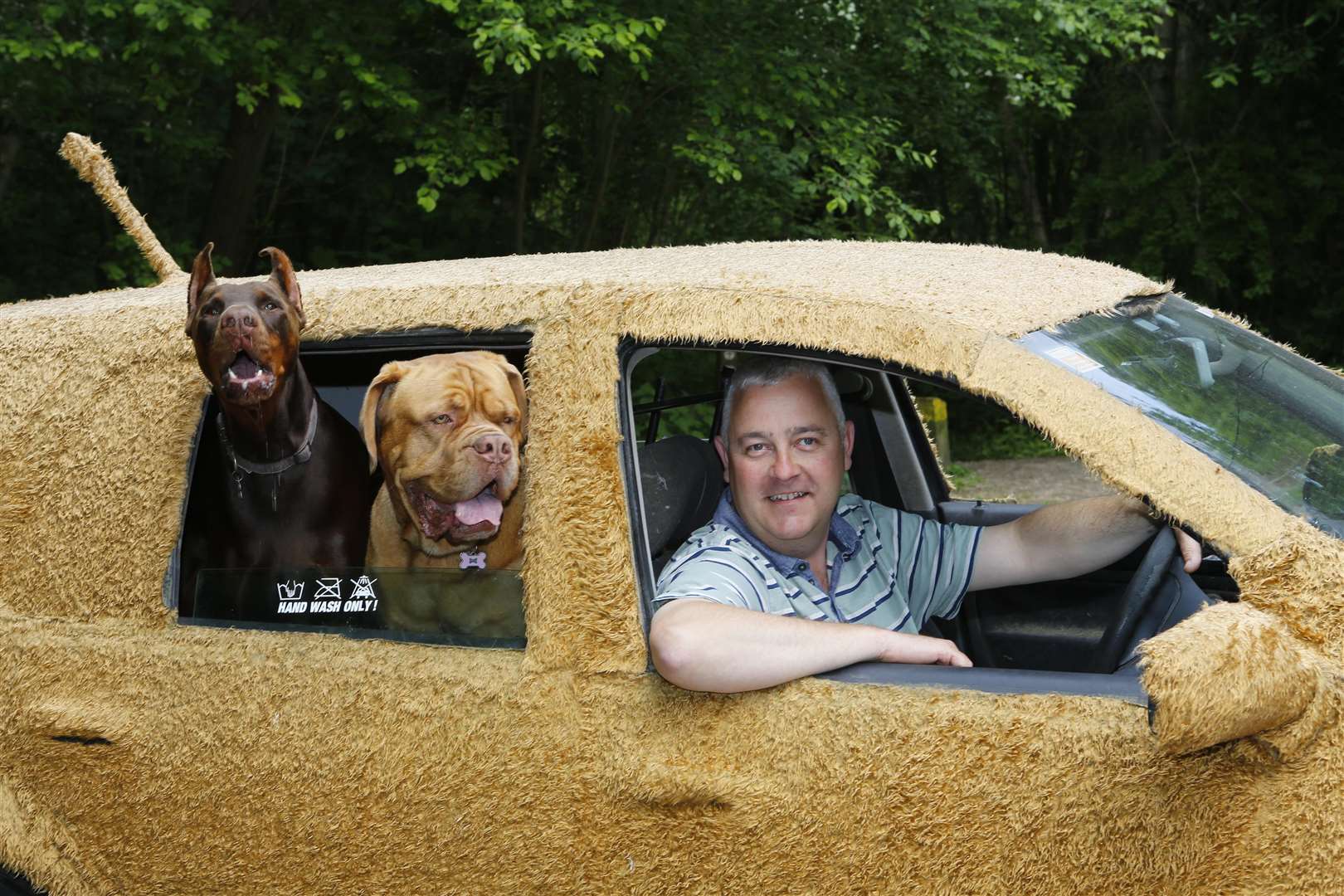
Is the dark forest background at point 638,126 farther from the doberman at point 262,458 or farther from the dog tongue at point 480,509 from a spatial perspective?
the dog tongue at point 480,509

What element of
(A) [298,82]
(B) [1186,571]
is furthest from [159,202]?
(B) [1186,571]

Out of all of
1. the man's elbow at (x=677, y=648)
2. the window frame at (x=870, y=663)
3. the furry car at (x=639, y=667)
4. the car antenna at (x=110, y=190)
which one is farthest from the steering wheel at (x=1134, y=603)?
the car antenna at (x=110, y=190)

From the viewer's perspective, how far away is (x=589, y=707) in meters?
2.00

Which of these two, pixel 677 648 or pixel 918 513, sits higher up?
pixel 918 513

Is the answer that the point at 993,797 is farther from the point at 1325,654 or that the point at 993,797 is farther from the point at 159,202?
the point at 159,202

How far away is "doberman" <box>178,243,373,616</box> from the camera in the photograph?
2311mm

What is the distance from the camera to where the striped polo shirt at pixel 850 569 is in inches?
87.2

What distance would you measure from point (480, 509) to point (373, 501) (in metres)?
0.28

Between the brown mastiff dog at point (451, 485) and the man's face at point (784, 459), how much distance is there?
448 millimetres

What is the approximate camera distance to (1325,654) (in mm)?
1673

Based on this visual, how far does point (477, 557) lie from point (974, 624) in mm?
1471

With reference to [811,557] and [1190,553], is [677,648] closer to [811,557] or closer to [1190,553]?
[811,557]

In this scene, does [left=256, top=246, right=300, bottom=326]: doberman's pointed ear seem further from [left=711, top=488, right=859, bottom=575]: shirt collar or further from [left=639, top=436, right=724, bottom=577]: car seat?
[left=711, top=488, right=859, bottom=575]: shirt collar

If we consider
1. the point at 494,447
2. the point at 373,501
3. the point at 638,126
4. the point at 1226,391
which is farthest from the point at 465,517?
the point at 638,126
